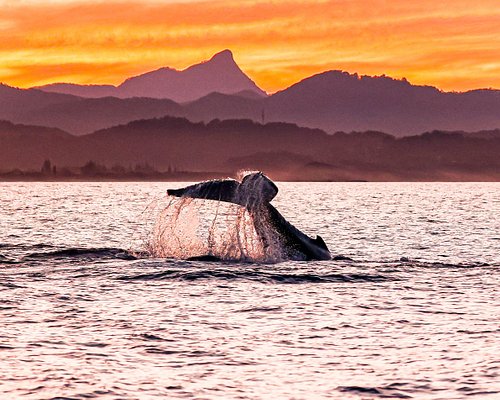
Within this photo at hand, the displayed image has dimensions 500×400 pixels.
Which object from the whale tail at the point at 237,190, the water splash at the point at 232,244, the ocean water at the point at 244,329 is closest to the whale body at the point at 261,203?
the whale tail at the point at 237,190

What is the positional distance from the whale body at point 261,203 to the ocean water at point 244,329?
1.00 metres

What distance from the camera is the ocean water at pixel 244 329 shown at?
1422 cm

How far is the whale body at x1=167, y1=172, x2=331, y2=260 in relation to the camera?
88.8 feet

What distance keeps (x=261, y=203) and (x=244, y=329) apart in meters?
10.8

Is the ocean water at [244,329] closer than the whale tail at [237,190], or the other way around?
the ocean water at [244,329]

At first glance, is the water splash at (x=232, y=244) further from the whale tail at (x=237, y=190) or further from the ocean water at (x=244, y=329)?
the whale tail at (x=237, y=190)

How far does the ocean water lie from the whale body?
1002 millimetres

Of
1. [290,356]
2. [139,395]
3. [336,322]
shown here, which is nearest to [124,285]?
[336,322]

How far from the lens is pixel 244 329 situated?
18812mm

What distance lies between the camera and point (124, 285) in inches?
998

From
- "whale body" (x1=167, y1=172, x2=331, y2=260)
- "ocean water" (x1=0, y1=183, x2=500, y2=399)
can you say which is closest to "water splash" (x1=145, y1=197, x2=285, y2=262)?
"whale body" (x1=167, y1=172, x2=331, y2=260)

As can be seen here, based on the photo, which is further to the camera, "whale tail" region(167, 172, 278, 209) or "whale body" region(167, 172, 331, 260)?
"whale body" region(167, 172, 331, 260)

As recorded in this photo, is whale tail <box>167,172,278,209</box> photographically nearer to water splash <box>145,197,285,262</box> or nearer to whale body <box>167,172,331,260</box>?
whale body <box>167,172,331,260</box>

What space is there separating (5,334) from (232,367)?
5288mm
